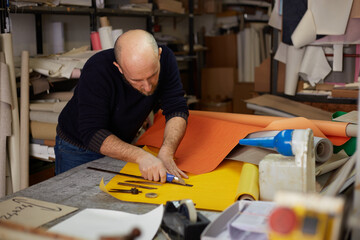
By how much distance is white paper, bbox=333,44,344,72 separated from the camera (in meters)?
2.99

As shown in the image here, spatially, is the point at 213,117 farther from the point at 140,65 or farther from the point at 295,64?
the point at 295,64

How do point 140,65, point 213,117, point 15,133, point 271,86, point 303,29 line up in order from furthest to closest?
point 271,86 < point 303,29 < point 15,133 < point 213,117 < point 140,65

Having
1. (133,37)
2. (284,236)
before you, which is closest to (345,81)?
(133,37)

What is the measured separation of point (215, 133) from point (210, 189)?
21.6 inches

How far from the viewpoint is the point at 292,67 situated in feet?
10.5

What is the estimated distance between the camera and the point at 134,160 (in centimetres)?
168

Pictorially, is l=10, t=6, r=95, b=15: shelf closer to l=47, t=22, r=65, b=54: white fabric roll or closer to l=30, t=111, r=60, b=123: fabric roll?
l=47, t=22, r=65, b=54: white fabric roll

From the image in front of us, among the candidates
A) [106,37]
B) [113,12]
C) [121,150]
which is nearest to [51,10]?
[106,37]

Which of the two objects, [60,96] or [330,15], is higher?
[330,15]

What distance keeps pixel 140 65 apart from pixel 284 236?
114 centimetres

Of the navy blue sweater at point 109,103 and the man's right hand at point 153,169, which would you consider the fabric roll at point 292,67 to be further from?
the man's right hand at point 153,169

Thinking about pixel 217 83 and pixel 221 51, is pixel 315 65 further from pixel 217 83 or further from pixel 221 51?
pixel 221 51

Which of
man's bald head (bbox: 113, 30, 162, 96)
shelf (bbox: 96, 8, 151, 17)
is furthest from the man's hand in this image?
shelf (bbox: 96, 8, 151, 17)

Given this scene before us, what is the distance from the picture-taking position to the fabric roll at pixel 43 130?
283cm
